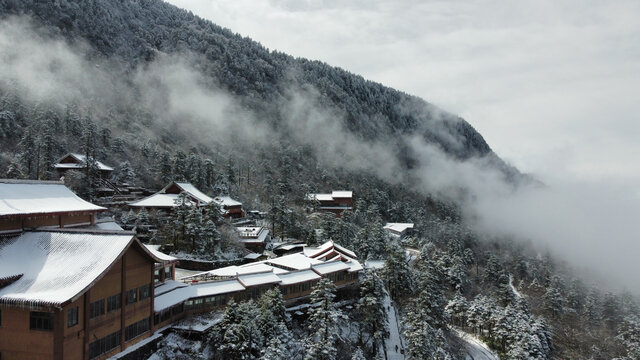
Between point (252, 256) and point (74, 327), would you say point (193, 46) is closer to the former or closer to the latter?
point (252, 256)

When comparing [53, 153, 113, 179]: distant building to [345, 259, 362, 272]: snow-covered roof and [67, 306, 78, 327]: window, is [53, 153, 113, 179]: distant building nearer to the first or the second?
[345, 259, 362, 272]: snow-covered roof

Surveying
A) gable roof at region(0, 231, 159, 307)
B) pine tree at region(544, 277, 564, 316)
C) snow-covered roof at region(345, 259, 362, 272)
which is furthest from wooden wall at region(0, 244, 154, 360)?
pine tree at region(544, 277, 564, 316)

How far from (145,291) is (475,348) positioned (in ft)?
142

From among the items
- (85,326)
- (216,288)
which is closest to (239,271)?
(216,288)

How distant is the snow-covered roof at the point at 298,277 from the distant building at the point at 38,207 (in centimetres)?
1858

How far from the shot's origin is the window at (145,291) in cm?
2789

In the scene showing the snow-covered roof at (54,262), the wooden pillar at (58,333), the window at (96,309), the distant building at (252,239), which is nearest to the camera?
the wooden pillar at (58,333)

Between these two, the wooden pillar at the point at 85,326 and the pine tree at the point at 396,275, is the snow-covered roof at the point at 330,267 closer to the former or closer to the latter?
the pine tree at the point at 396,275

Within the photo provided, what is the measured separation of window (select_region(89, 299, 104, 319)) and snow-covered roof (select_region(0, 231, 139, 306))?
211 cm

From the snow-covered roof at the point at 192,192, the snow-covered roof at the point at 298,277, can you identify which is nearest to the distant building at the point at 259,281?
the snow-covered roof at the point at 298,277

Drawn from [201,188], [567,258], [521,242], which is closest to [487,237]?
[521,242]

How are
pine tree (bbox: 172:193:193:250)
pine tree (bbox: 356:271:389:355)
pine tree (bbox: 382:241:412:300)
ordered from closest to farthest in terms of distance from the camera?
1. pine tree (bbox: 356:271:389:355)
2. pine tree (bbox: 172:193:193:250)
3. pine tree (bbox: 382:241:412:300)

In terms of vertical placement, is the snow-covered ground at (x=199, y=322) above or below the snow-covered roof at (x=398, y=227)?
above

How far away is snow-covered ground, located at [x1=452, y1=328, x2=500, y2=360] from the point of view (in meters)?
50.0
